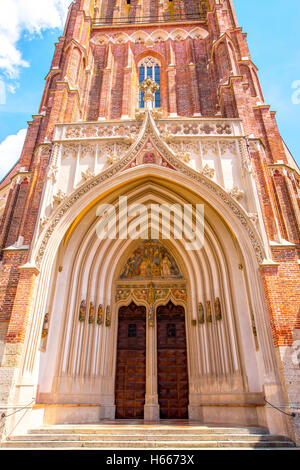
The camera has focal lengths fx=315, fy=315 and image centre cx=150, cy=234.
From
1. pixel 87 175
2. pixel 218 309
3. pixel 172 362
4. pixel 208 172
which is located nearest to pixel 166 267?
pixel 218 309

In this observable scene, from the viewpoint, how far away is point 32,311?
786 cm

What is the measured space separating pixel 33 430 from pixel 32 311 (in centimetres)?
258

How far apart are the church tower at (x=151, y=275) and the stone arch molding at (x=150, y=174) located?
0.11 feet

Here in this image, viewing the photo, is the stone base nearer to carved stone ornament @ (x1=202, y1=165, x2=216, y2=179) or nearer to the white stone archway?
the white stone archway

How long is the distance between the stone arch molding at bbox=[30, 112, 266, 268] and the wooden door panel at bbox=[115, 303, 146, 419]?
364 centimetres

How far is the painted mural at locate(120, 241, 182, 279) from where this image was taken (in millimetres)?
10984

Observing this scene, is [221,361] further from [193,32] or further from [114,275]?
[193,32]

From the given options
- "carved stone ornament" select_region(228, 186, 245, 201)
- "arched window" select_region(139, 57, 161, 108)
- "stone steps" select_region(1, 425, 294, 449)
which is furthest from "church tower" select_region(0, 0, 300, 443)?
"arched window" select_region(139, 57, 161, 108)

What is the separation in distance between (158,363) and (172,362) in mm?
444

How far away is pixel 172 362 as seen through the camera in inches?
391

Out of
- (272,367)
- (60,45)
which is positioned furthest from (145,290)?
(60,45)

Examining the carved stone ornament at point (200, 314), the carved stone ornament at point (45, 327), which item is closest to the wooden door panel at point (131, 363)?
the carved stone ornament at point (200, 314)

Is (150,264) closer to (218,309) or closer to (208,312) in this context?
(208,312)
